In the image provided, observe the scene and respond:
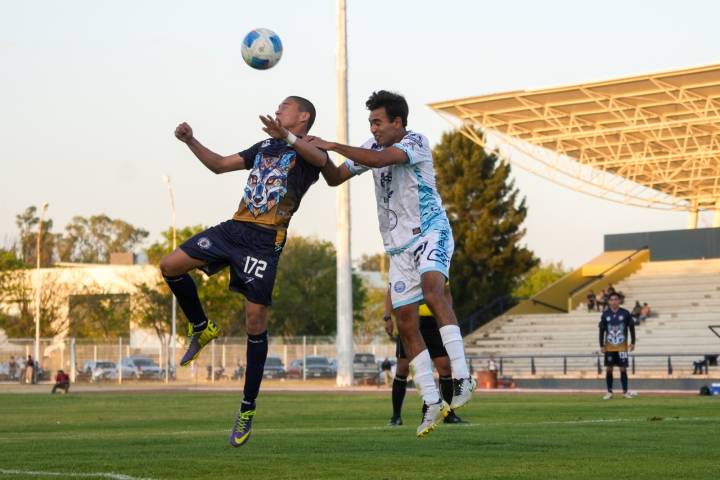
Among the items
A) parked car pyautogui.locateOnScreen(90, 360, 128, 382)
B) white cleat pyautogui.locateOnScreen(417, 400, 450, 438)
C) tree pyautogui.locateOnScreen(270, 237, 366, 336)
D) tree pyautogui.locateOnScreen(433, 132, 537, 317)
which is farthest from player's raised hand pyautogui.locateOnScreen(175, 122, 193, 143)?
tree pyautogui.locateOnScreen(270, 237, 366, 336)

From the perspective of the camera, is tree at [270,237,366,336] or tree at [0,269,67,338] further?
tree at [270,237,366,336]

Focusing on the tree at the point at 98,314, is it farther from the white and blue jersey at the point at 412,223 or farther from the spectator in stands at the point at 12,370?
the white and blue jersey at the point at 412,223

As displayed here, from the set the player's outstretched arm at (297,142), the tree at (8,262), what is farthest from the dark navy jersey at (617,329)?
the tree at (8,262)

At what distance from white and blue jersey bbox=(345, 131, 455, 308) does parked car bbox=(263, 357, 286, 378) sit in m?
47.0

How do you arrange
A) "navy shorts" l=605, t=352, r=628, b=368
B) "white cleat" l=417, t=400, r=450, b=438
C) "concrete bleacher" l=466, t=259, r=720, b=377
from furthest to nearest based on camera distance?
"concrete bleacher" l=466, t=259, r=720, b=377 → "navy shorts" l=605, t=352, r=628, b=368 → "white cleat" l=417, t=400, r=450, b=438

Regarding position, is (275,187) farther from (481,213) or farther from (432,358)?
(481,213)

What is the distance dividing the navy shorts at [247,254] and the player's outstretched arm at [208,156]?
56 cm

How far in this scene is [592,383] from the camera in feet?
134

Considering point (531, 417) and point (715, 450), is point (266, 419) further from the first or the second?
point (715, 450)

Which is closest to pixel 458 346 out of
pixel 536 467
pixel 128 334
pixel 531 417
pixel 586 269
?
pixel 536 467

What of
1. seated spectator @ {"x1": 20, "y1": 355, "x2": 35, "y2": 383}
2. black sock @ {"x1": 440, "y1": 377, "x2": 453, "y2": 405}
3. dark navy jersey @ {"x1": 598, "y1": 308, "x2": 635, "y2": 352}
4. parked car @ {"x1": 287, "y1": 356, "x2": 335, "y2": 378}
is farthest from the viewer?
parked car @ {"x1": 287, "y1": 356, "x2": 335, "y2": 378}

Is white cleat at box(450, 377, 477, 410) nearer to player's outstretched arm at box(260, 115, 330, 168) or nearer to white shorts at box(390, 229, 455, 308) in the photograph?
white shorts at box(390, 229, 455, 308)

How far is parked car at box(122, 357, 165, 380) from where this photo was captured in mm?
58562

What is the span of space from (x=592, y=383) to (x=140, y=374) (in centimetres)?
2470
